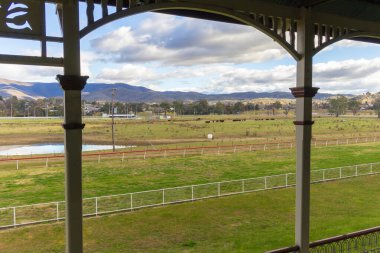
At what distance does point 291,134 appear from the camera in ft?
151

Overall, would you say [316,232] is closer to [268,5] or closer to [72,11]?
[268,5]

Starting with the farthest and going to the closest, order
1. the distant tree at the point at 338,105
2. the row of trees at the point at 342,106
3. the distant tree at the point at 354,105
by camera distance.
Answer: the distant tree at the point at 354,105, the row of trees at the point at 342,106, the distant tree at the point at 338,105

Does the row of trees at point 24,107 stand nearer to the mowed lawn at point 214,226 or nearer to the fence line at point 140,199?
the fence line at point 140,199

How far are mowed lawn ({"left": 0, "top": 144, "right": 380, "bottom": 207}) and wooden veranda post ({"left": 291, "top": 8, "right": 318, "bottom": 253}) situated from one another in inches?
548

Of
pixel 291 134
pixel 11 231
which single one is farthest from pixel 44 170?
pixel 291 134

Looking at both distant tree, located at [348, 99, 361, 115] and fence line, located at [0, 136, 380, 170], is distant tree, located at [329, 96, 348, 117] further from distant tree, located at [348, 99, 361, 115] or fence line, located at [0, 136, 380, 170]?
fence line, located at [0, 136, 380, 170]

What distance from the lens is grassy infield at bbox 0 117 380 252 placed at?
9.66 metres

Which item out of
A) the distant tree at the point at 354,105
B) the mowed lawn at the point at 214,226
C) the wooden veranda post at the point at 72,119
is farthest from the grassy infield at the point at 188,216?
the distant tree at the point at 354,105

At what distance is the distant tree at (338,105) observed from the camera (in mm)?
80556

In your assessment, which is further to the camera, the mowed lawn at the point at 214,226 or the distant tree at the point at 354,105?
the distant tree at the point at 354,105

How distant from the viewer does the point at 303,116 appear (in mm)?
3473

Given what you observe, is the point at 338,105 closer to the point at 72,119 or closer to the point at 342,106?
the point at 342,106

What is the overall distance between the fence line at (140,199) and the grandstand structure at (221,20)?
29.5 feet

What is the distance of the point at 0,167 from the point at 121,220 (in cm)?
1453
